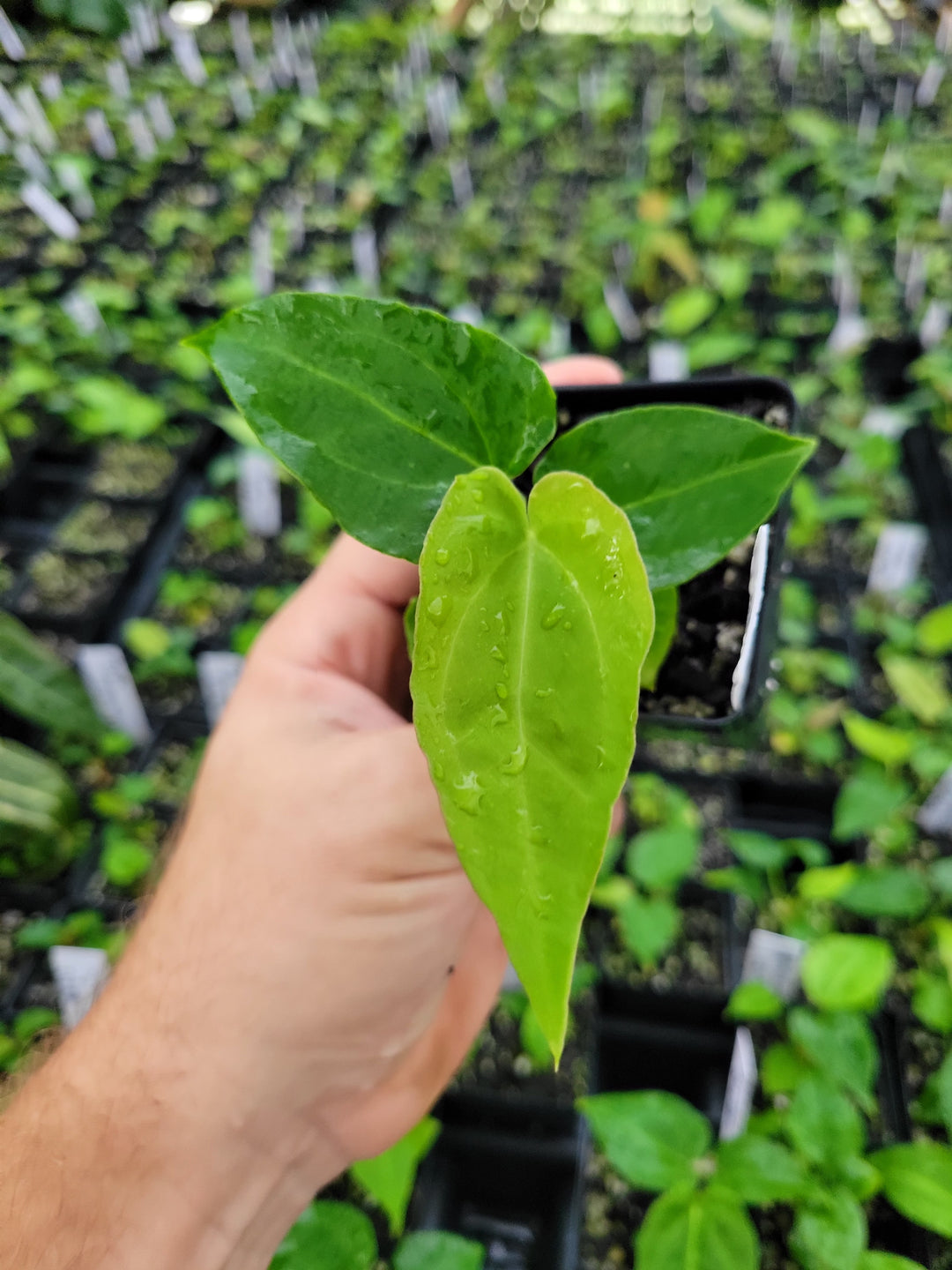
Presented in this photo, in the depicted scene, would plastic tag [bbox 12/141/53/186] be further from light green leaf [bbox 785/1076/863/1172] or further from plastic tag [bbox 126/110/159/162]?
light green leaf [bbox 785/1076/863/1172]

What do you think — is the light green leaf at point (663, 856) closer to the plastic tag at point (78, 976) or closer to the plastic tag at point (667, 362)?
the plastic tag at point (78, 976)

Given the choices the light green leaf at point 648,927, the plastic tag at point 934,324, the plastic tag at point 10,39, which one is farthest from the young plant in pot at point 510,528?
the plastic tag at point 934,324

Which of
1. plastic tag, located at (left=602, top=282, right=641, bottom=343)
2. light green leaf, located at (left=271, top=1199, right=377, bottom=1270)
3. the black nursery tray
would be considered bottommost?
light green leaf, located at (left=271, top=1199, right=377, bottom=1270)

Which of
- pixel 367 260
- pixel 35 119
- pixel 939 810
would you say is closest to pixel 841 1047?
pixel 939 810

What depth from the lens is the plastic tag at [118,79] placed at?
1.19 meters

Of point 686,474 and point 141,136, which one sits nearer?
point 686,474

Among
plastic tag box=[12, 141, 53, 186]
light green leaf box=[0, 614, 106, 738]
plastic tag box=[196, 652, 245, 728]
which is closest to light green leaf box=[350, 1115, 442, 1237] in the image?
plastic tag box=[196, 652, 245, 728]

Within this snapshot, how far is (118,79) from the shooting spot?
1.27m

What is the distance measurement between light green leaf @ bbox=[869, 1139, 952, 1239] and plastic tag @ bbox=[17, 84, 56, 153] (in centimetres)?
118

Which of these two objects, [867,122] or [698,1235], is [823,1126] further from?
[867,122]

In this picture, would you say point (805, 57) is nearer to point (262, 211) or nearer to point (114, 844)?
point (262, 211)

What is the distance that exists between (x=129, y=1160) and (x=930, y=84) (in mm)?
2724

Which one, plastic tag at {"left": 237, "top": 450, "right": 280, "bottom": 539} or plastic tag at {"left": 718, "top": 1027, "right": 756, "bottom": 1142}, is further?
plastic tag at {"left": 237, "top": 450, "right": 280, "bottom": 539}

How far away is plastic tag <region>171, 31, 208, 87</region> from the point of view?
5.09 ft
